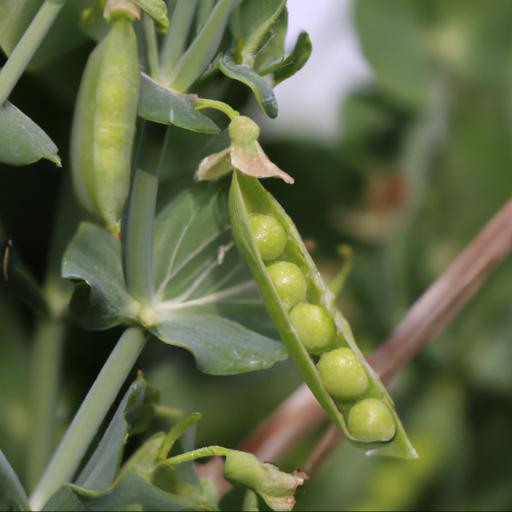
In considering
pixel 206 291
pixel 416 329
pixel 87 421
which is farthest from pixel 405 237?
pixel 87 421

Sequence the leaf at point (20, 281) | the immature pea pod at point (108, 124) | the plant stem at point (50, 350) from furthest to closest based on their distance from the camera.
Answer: the plant stem at point (50, 350), the leaf at point (20, 281), the immature pea pod at point (108, 124)

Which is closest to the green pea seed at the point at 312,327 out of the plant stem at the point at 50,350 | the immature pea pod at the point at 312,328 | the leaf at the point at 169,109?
the immature pea pod at the point at 312,328

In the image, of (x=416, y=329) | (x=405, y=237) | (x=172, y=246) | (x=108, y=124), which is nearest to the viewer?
(x=108, y=124)

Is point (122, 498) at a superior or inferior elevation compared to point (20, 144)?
inferior

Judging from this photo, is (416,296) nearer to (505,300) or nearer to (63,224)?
(505,300)

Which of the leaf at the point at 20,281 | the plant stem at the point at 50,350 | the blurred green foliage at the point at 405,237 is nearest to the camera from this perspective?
the leaf at the point at 20,281

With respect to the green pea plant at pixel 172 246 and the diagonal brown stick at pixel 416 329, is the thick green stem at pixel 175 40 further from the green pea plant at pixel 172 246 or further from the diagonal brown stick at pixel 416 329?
the diagonal brown stick at pixel 416 329

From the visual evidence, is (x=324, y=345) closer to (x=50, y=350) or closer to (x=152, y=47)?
(x=152, y=47)
